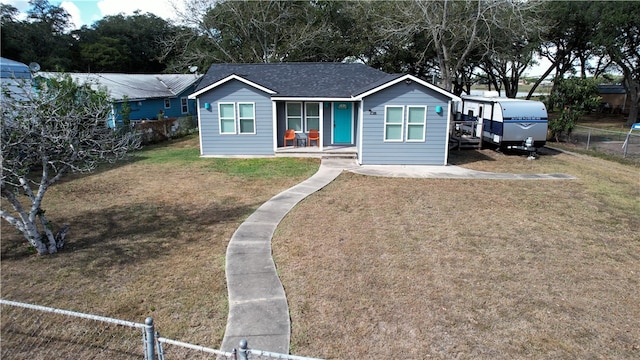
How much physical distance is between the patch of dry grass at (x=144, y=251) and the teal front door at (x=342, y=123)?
5.57 metres

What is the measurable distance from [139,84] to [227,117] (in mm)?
15814

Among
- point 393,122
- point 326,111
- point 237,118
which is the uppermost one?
point 326,111

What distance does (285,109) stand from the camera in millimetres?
18000

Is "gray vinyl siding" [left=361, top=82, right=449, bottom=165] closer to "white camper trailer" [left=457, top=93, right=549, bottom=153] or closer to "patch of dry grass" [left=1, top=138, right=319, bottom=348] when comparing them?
"white camper trailer" [left=457, top=93, right=549, bottom=153]

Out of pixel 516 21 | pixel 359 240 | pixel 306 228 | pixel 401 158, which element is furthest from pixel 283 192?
pixel 516 21

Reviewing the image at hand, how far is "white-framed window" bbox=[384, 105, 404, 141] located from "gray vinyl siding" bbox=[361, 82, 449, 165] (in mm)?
154

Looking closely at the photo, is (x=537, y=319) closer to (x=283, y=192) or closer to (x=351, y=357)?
(x=351, y=357)

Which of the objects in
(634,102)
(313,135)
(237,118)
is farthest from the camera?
(634,102)

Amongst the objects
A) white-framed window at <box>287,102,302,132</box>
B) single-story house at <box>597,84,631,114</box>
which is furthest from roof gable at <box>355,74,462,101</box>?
single-story house at <box>597,84,631,114</box>

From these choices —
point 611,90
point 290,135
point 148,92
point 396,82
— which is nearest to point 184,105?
point 148,92

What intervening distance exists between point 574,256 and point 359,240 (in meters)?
4.09

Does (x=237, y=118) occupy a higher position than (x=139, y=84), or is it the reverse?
(x=139, y=84)

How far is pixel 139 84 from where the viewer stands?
29.1m

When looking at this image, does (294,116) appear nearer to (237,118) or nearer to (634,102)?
(237,118)
